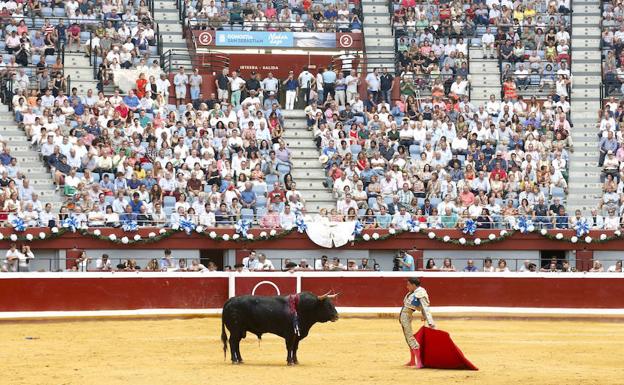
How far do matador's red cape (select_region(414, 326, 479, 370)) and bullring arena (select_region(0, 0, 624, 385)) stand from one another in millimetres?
1594

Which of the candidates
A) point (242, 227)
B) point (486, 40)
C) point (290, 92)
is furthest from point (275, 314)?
point (486, 40)

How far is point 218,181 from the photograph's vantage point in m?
31.9

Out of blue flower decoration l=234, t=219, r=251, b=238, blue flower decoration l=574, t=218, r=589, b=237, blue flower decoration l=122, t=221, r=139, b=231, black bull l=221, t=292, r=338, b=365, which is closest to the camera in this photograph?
black bull l=221, t=292, r=338, b=365

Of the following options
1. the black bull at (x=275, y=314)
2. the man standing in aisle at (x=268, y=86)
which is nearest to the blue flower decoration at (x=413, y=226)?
the man standing in aisle at (x=268, y=86)

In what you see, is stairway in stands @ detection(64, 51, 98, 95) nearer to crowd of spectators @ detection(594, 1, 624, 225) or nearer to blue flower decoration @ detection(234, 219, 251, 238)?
blue flower decoration @ detection(234, 219, 251, 238)

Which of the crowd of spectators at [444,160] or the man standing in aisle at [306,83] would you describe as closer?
the crowd of spectators at [444,160]

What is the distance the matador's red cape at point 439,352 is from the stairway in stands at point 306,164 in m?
13.0

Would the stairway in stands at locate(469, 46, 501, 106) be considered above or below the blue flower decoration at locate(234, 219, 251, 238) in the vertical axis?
above

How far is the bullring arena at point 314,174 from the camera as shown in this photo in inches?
1107

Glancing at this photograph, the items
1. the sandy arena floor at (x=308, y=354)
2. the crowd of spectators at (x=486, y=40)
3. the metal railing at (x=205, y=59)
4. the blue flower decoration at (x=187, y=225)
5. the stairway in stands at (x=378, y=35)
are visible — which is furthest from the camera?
the stairway in stands at (x=378, y=35)

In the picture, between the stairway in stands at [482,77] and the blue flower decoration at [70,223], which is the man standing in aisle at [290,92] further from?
the blue flower decoration at [70,223]

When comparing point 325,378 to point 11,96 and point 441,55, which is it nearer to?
point 11,96

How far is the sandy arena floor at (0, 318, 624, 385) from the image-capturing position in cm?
1833

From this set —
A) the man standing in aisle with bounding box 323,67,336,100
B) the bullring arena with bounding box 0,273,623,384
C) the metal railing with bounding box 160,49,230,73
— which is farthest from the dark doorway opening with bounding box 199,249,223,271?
the metal railing with bounding box 160,49,230,73
